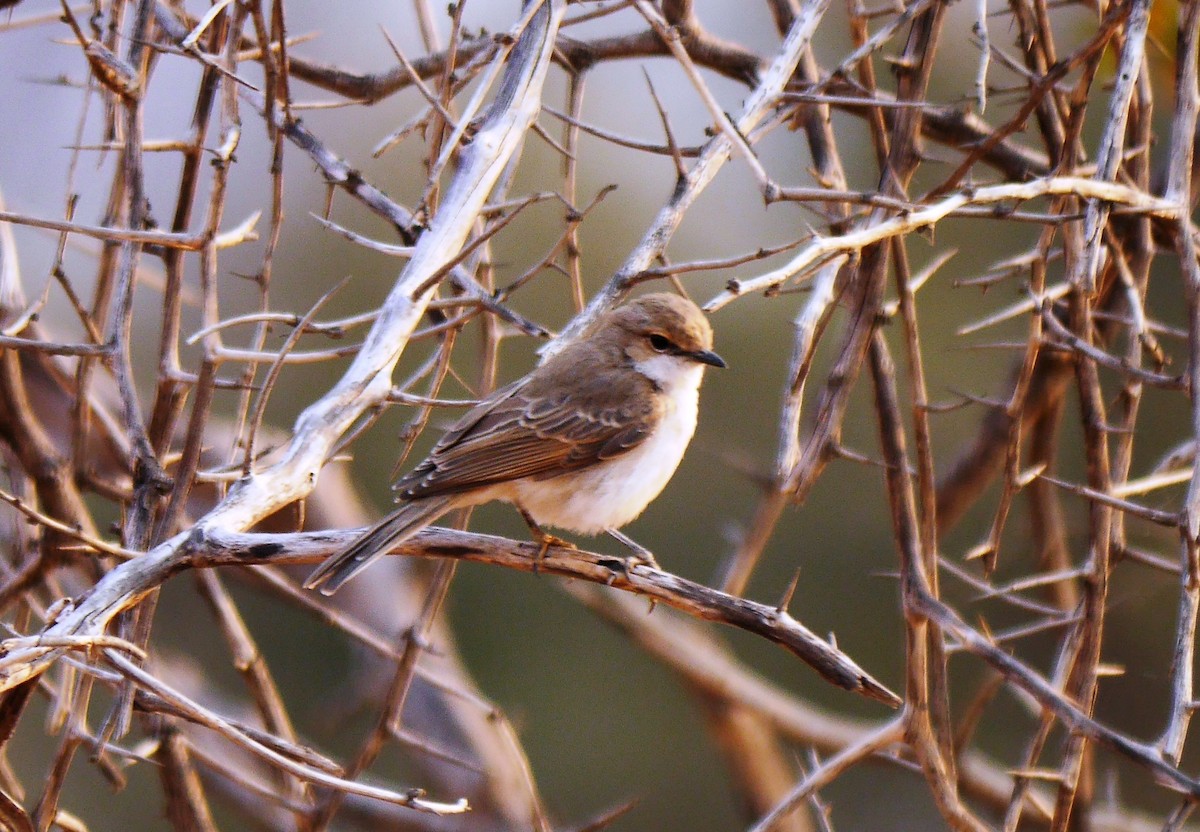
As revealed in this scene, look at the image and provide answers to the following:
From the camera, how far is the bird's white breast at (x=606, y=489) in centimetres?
394

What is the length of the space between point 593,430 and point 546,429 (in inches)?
6.4

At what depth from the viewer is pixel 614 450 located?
403 cm

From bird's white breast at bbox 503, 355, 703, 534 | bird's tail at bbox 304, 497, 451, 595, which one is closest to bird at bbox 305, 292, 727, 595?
bird's white breast at bbox 503, 355, 703, 534

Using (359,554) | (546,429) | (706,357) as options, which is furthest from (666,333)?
(359,554)

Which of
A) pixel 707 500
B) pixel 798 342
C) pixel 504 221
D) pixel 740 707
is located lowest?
pixel 707 500

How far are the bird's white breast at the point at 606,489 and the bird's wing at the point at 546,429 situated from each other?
0.04 meters

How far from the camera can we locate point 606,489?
3.97 metres

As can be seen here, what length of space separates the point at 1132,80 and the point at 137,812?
1024 centimetres

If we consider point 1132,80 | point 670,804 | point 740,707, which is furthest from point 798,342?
point 670,804

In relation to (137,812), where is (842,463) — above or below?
above

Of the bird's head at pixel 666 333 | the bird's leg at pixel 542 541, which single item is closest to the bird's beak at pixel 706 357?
the bird's head at pixel 666 333

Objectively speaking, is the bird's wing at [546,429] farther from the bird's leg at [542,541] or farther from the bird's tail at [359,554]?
the bird's tail at [359,554]

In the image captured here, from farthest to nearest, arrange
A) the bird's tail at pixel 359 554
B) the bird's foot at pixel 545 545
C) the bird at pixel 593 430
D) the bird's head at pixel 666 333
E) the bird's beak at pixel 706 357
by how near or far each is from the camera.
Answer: the bird's head at pixel 666 333, the bird's beak at pixel 706 357, the bird at pixel 593 430, the bird's foot at pixel 545 545, the bird's tail at pixel 359 554

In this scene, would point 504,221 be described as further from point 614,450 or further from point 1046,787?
point 1046,787
